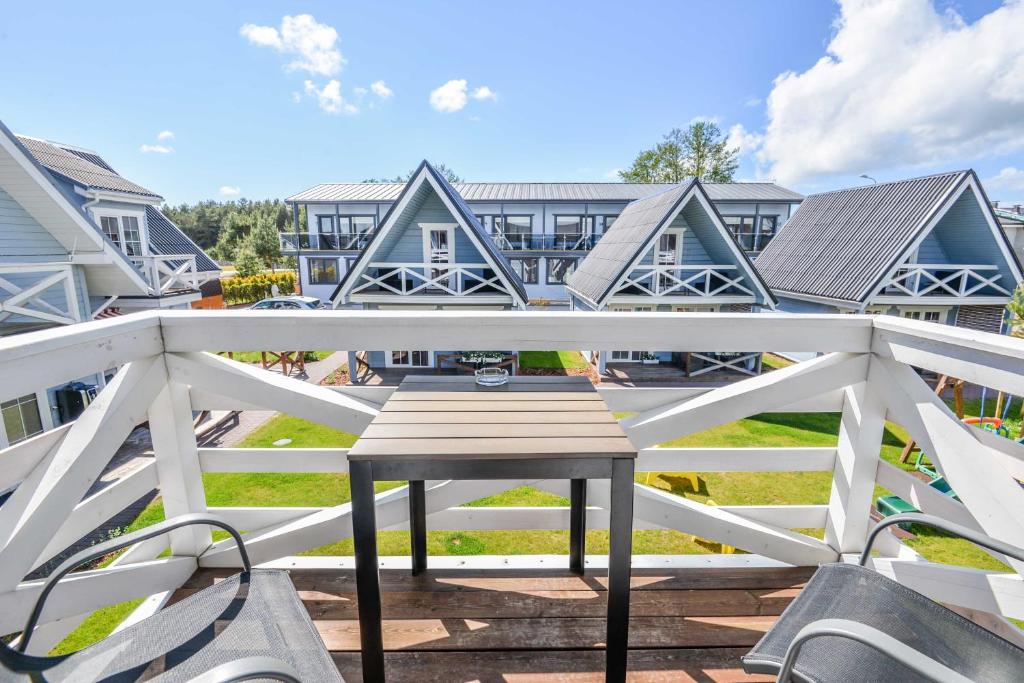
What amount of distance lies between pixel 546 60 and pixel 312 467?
26076 mm

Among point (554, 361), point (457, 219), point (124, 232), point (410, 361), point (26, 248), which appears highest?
point (457, 219)

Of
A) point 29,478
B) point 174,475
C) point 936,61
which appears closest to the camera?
point 29,478

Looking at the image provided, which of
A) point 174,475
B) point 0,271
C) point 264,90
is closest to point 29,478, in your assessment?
point 174,475

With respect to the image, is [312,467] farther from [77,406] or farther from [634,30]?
[634,30]

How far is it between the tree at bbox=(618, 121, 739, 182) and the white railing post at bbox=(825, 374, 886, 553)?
120 feet

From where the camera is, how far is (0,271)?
6.80 metres

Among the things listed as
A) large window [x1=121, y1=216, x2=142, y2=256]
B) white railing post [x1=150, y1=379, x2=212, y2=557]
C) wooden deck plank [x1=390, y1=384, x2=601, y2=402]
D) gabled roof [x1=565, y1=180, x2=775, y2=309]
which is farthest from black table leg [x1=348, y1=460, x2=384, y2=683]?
large window [x1=121, y1=216, x2=142, y2=256]

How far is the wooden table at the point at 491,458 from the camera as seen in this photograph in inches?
46.2

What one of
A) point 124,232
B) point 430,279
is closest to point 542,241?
point 430,279

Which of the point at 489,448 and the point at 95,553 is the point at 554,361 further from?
the point at 95,553

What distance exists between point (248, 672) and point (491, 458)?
24.6 inches

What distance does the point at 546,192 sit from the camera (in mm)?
24078

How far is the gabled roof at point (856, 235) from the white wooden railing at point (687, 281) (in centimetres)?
227

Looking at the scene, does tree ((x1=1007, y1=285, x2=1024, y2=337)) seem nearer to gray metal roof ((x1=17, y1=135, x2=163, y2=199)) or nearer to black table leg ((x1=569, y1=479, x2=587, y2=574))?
black table leg ((x1=569, y1=479, x2=587, y2=574))
